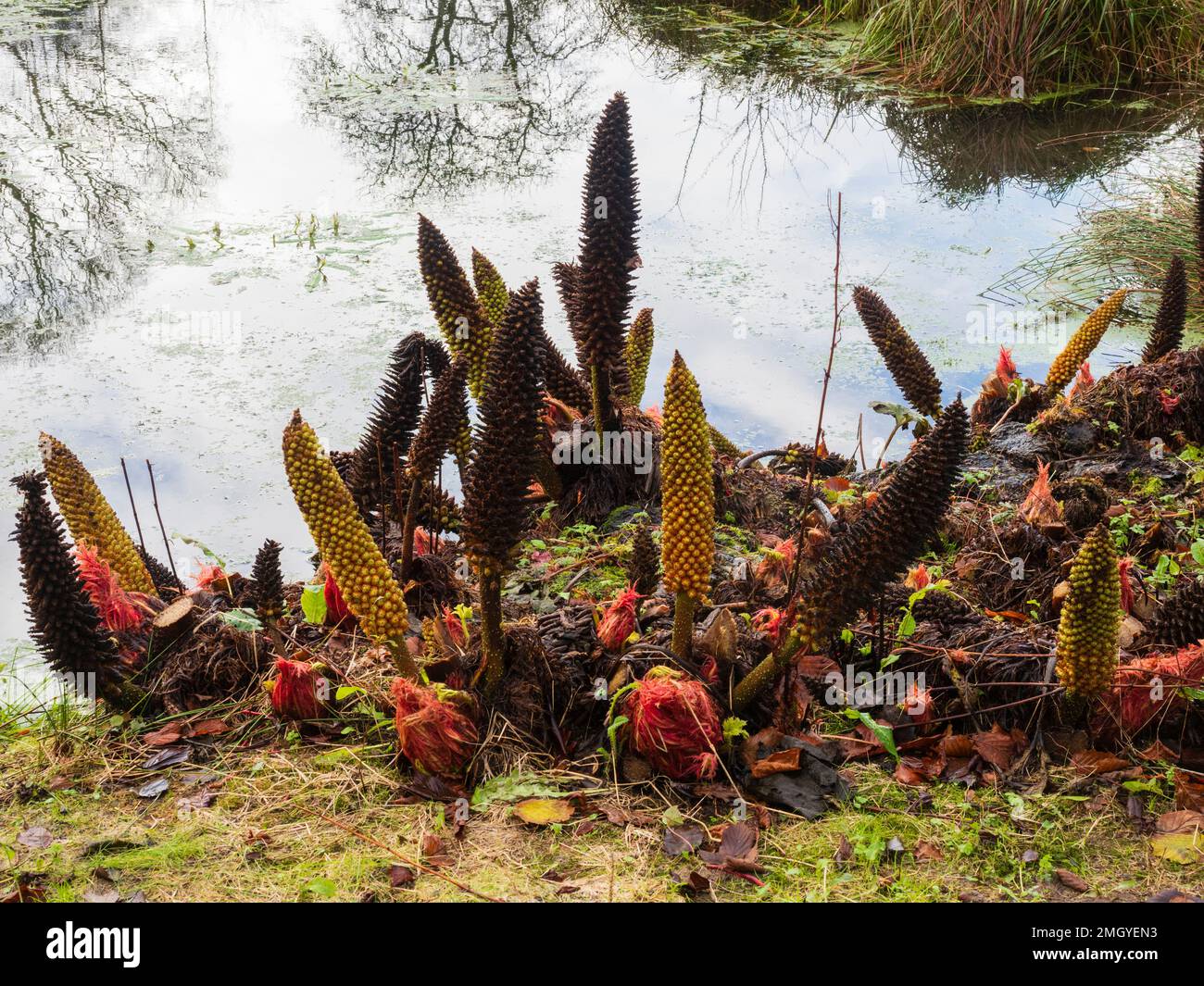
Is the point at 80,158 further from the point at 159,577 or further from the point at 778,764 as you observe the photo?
the point at 778,764

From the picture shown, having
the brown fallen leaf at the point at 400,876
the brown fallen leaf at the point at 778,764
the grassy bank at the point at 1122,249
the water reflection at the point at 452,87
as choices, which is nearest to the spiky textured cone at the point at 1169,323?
the grassy bank at the point at 1122,249

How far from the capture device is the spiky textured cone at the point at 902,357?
4.86 m

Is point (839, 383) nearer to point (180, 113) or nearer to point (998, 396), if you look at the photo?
point (998, 396)

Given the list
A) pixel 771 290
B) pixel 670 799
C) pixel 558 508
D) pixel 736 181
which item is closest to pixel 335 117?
pixel 736 181

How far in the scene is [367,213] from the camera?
7820 mm

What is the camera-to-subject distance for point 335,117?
9.38 meters

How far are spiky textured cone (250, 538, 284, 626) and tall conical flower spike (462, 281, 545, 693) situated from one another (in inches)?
34.2

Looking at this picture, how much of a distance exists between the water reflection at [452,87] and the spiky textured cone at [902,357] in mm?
4223

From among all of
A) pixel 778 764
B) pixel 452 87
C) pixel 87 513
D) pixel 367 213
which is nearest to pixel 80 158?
pixel 367 213

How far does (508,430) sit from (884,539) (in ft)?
3.00

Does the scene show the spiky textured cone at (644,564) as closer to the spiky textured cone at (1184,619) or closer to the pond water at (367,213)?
the spiky textured cone at (1184,619)

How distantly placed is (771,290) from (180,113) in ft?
17.1

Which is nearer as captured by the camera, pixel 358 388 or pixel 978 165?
pixel 358 388
